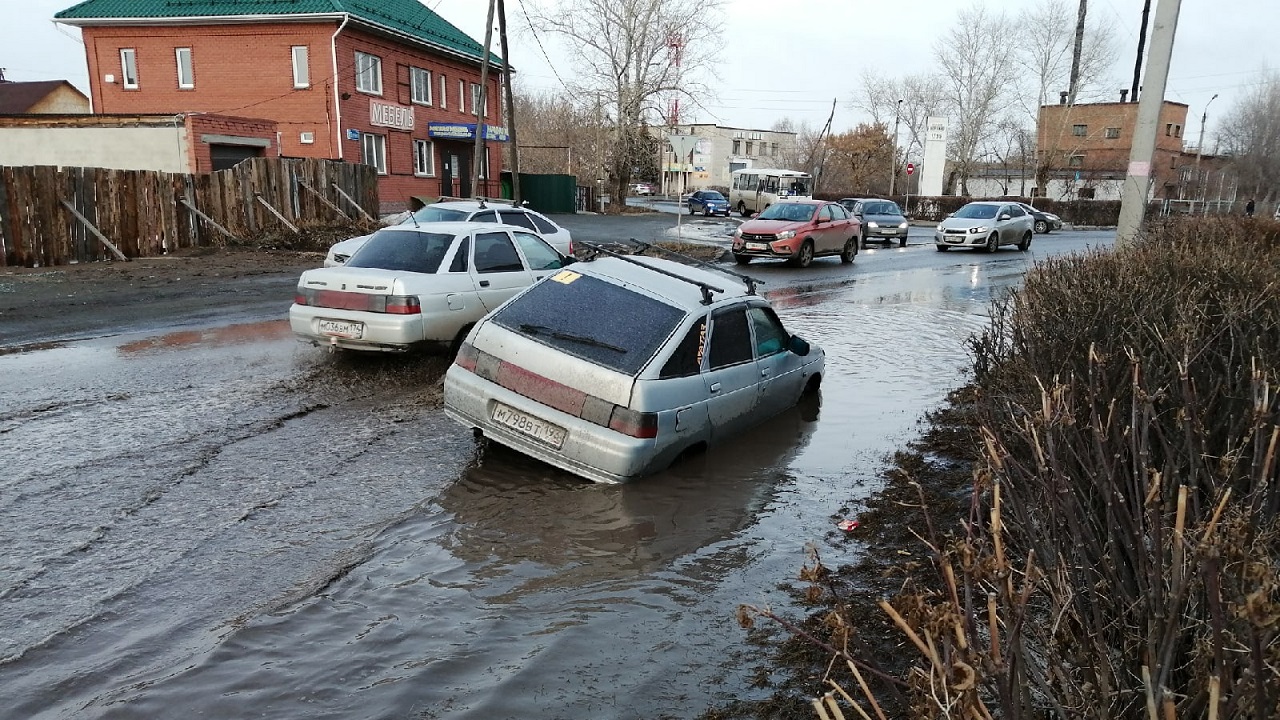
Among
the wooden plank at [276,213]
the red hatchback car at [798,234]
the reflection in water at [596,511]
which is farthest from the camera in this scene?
the red hatchback car at [798,234]

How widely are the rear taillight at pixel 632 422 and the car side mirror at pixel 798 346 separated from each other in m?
2.37

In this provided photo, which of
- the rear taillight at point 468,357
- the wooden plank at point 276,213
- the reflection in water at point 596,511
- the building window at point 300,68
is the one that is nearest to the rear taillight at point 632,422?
the reflection in water at point 596,511

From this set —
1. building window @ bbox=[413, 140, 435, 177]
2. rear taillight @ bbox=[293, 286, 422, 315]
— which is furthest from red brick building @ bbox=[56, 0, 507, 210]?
rear taillight @ bbox=[293, 286, 422, 315]

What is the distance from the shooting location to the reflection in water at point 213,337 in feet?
32.5

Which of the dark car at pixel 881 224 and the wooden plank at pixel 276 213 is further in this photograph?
the dark car at pixel 881 224

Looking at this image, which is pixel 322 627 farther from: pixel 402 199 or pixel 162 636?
pixel 402 199

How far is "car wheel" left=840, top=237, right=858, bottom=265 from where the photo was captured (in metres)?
24.7

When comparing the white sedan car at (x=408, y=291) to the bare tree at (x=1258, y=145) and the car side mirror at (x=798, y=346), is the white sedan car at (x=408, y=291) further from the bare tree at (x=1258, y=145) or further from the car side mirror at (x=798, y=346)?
the bare tree at (x=1258, y=145)

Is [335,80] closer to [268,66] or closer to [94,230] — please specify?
[268,66]

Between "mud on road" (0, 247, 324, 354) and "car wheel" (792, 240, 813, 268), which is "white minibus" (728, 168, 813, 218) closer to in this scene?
"car wheel" (792, 240, 813, 268)

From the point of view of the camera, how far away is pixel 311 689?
12.0 ft

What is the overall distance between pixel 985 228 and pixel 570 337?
2586cm

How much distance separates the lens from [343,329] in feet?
29.0

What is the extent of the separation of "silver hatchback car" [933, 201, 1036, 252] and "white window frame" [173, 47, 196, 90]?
27.8 metres
